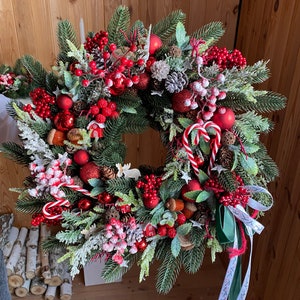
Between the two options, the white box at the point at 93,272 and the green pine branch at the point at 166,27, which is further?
the white box at the point at 93,272

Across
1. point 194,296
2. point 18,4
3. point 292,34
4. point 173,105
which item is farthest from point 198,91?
point 194,296

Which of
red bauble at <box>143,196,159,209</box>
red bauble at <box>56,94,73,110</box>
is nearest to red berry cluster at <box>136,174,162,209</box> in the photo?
red bauble at <box>143,196,159,209</box>

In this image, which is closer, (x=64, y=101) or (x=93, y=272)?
(x=64, y=101)

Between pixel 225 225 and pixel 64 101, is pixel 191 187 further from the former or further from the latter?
pixel 64 101

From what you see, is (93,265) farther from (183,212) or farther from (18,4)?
(18,4)

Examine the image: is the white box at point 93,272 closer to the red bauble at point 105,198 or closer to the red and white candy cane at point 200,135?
the red bauble at point 105,198

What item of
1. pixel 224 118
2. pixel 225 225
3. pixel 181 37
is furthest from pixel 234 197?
pixel 181 37

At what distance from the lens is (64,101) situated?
77 centimetres

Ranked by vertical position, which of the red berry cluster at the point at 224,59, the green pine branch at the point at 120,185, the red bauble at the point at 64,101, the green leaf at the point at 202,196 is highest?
the red berry cluster at the point at 224,59

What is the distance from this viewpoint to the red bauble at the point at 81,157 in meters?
0.78

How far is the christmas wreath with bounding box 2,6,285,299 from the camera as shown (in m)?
0.76

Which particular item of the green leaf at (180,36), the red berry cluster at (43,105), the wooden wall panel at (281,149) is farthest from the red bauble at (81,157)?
the wooden wall panel at (281,149)

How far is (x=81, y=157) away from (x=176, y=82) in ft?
0.86

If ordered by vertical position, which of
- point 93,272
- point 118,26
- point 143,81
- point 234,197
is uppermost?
point 118,26
